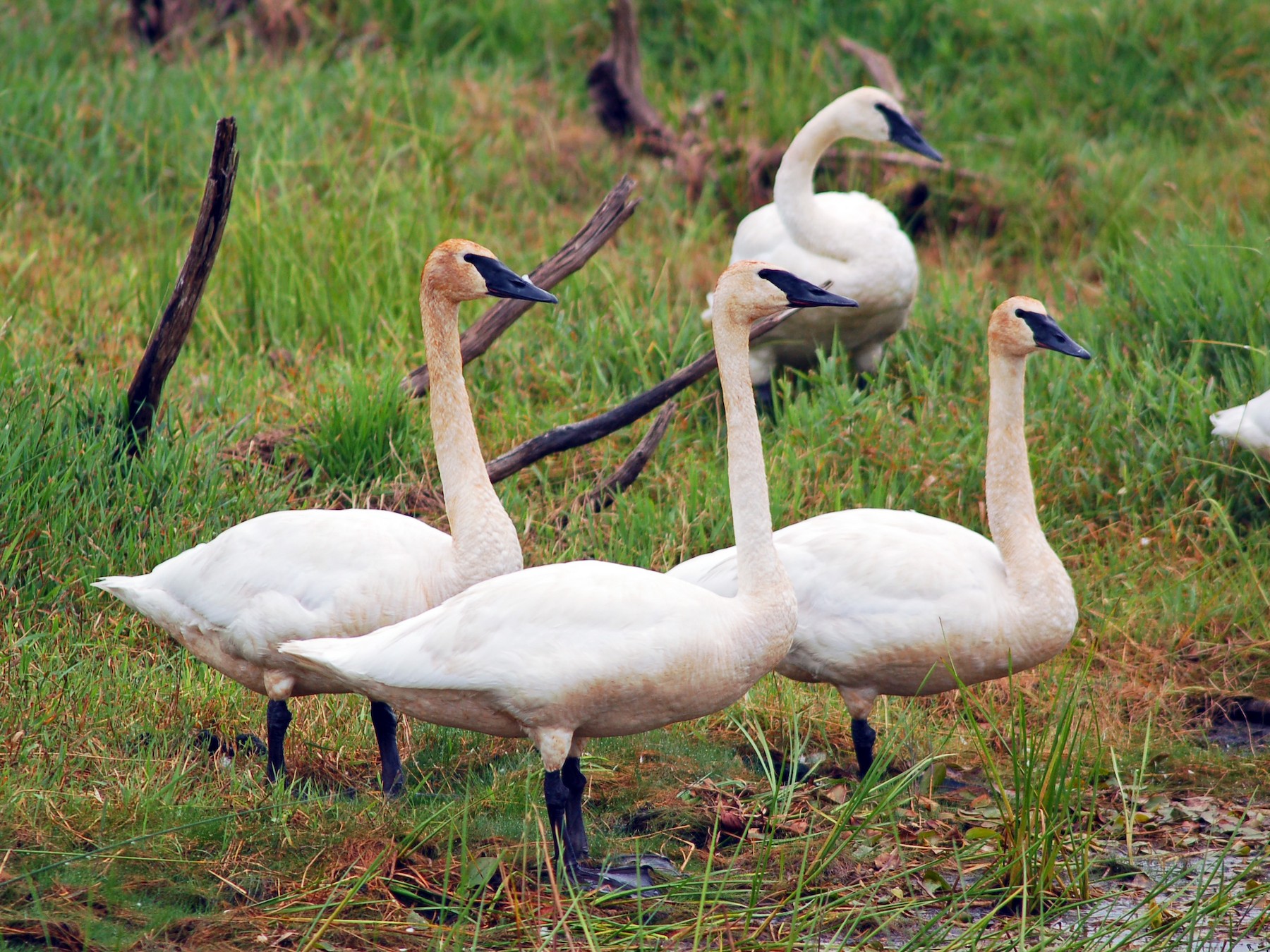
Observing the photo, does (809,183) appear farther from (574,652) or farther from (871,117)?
(574,652)

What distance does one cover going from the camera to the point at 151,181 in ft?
27.6

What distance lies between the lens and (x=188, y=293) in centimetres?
507

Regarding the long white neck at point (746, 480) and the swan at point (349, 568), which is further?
the swan at point (349, 568)

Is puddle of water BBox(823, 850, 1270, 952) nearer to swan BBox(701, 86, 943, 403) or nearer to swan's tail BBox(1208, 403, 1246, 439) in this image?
swan's tail BBox(1208, 403, 1246, 439)

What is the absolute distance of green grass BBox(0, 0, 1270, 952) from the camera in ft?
11.5

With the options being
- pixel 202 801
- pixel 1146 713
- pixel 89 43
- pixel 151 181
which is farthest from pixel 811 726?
pixel 89 43

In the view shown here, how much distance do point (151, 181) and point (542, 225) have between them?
2294 millimetres

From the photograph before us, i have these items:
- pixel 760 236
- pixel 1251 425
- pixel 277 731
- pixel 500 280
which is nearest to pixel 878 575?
pixel 500 280

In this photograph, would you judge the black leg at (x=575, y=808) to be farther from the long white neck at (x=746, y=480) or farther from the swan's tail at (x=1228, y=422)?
the swan's tail at (x=1228, y=422)

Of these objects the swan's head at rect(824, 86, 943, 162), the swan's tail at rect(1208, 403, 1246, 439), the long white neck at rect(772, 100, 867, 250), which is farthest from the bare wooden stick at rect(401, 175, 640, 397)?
the swan's tail at rect(1208, 403, 1246, 439)

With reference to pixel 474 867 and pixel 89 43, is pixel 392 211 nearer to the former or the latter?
pixel 89 43

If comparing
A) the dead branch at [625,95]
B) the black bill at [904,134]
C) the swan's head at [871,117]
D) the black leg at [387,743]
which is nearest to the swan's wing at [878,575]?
the black leg at [387,743]

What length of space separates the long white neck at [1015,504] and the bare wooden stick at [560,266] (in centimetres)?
182

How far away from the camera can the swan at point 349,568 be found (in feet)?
13.0
